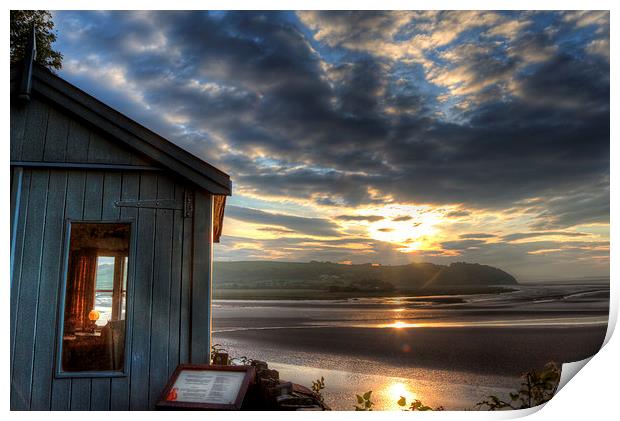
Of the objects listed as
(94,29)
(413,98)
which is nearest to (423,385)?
(413,98)

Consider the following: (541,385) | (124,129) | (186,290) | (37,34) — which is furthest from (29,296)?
(37,34)

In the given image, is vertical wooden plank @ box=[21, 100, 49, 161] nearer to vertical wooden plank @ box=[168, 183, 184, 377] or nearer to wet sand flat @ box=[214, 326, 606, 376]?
Answer: vertical wooden plank @ box=[168, 183, 184, 377]

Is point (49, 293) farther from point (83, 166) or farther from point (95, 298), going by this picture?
point (95, 298)

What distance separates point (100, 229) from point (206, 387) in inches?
73.2

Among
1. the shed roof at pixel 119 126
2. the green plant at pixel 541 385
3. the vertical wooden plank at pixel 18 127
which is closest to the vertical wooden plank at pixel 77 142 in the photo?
the shed roof at pixel 119 126

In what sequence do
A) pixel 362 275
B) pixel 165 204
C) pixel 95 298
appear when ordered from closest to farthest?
1. pixel 165 204
2. pixel 95 298
3. pixel 362 275

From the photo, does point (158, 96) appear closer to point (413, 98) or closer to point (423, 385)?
point (413, 98)

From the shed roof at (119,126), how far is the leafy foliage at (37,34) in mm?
5318

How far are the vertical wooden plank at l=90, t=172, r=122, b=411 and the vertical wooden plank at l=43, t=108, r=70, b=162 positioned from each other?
0.45 meters

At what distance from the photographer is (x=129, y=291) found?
167 inches

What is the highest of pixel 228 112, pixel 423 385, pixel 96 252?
pixel 228 112

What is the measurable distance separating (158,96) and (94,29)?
1222 mm

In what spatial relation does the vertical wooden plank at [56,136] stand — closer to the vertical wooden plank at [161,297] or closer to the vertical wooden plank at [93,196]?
the vertical wooden plank at [93,196]

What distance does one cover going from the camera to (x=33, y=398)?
4062 mm
